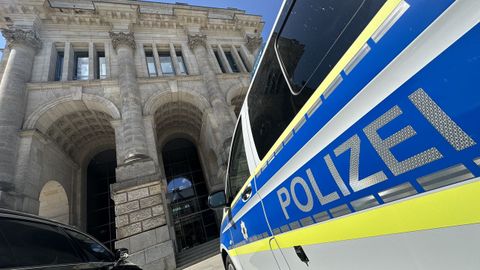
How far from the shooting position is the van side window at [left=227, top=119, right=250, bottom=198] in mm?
2069

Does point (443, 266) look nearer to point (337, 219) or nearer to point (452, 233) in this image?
point (452, 233)

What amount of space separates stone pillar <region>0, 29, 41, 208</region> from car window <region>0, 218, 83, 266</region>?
8.31 meters

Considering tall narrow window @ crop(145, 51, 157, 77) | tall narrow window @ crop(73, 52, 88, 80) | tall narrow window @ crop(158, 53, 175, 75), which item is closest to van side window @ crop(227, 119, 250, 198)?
tall narrow window @ crop(145, 51, 157, 77)

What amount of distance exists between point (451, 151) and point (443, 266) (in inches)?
12.6

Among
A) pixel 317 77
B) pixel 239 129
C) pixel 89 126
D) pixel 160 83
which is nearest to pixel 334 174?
pixel 317 77

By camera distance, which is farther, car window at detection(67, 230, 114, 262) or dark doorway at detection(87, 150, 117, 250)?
dark doorway at detection(87, 150, 117, 250)

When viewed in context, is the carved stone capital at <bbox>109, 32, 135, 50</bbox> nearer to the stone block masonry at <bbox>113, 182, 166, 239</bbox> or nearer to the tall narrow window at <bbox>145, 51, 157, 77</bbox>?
the tall narrow window at <bbox>145, 51, 157, 77</bbox>

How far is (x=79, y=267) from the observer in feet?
5.97

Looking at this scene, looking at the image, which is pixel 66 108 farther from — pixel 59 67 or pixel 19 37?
pixel 19 37

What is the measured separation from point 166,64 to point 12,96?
7776mm

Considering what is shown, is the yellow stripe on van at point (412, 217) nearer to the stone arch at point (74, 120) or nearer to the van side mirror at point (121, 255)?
the van side mirror at point (121, 255)

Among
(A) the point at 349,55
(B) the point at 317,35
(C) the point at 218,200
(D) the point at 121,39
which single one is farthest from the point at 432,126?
(D) the point at 121,39

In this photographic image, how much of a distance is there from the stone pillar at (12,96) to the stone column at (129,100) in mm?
3804

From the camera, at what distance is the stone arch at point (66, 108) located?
10.0 meters
